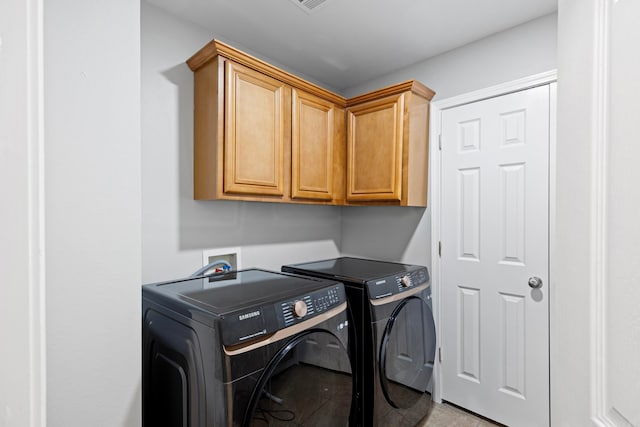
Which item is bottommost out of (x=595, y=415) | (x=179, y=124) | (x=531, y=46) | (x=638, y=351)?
(x=595, y=415)

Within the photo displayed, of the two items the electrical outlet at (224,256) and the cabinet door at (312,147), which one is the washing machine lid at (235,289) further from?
the cabinet door at (312,147)

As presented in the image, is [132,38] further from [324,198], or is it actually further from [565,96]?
[324,198]

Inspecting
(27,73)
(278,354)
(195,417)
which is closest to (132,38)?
(27,73)

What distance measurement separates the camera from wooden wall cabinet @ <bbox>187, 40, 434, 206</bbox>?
5.77ft

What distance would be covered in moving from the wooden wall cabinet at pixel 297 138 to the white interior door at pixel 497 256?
1.06 ft

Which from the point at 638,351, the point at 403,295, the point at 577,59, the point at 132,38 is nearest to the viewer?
Result: the point at 638,351

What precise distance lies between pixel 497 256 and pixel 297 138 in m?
1.54

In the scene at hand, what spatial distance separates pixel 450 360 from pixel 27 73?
259cm

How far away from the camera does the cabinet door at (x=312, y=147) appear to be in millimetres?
2127

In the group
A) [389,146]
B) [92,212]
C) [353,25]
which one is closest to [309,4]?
[353,25]

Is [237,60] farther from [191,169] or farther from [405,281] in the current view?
[405,281]

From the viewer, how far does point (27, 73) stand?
0.47 metres

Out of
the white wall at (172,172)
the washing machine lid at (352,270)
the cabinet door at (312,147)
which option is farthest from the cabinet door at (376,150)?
the white wall at (172,172)

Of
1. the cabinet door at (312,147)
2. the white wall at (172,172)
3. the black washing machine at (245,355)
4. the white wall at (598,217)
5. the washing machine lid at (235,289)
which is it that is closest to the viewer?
the white wall at (598,217)
